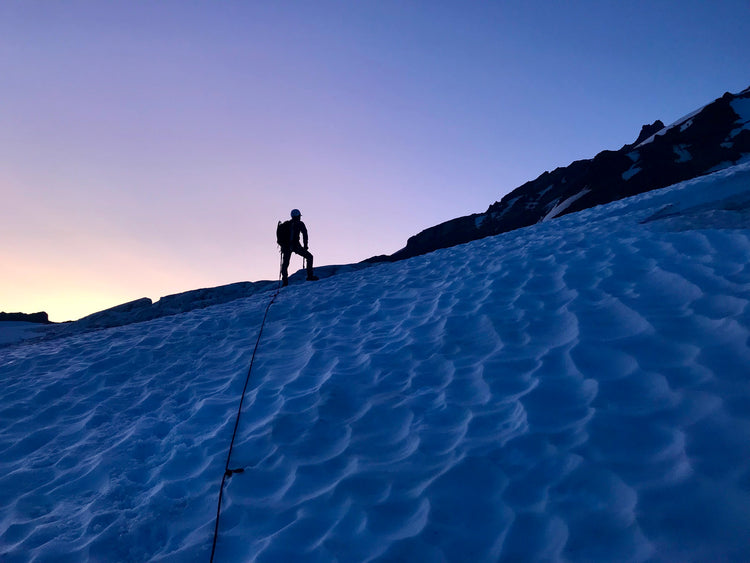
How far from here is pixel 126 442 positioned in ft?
17.6

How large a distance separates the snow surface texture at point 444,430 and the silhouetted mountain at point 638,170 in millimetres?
→ 47400

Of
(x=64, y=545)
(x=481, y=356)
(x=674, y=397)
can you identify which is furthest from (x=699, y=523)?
(x=64, y=545)

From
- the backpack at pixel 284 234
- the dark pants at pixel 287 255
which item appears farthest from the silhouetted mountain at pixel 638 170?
the backpack at pixel 284 234

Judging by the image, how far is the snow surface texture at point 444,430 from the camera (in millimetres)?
3162

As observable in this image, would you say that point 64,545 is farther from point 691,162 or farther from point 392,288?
point 691,162

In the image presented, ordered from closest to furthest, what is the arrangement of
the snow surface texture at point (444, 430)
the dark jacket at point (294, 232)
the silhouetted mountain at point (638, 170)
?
the snow surface texture at point (444, 430) < the dark jacket at point (294, 232) < the silhouetted mountain at point (638, 170)

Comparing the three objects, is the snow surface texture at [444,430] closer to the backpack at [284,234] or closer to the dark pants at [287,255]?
the dark pants at [287,255]

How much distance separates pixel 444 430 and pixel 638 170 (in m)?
65.3

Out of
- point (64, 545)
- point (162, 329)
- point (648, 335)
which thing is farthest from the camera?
point (162, 329)

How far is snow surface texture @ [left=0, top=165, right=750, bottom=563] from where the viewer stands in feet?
10.4

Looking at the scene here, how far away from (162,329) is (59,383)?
9.20 feet

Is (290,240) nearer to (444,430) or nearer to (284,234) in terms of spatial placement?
(284,234)

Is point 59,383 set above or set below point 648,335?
above

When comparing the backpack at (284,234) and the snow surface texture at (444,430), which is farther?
the backpack at (284,234)
